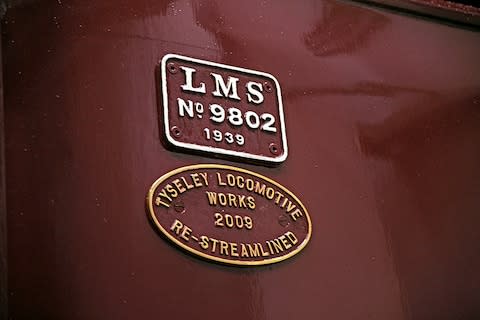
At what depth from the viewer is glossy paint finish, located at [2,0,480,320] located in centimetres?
163

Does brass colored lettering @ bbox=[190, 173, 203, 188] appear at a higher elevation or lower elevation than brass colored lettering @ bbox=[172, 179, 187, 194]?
higher

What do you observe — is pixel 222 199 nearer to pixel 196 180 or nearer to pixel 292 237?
pixel 196 180

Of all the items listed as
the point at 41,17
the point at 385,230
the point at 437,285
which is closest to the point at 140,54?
the point at 41,17

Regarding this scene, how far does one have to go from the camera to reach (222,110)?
1.93 metres

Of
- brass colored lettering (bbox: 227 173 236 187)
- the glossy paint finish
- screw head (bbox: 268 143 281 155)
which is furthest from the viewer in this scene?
screw head (bbox: 268 143 281 155)

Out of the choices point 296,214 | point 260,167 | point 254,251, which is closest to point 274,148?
point 260,167

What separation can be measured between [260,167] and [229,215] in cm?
16

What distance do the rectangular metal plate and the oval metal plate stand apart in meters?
0.06

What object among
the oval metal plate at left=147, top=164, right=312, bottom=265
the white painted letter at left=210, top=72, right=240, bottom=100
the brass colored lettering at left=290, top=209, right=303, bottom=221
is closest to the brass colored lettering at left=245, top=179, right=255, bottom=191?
the oval metal plate at left=147, top=164, right=312, bottom=265

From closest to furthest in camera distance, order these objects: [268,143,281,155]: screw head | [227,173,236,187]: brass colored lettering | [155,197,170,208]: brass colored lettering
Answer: [155,197,170,208]: brass colored lettering
[227,173,236,187]: brass colored lettering
[268,143,281,155]: screw head

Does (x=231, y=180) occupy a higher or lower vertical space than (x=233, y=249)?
higher

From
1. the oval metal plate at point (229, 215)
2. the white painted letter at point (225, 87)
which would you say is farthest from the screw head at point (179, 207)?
the white painted letter at point (225, 87)

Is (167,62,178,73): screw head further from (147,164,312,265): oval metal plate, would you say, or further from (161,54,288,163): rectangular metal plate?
(147,164,312,265): oval metal plate

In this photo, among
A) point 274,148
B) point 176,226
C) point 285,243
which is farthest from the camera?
point 274,148
